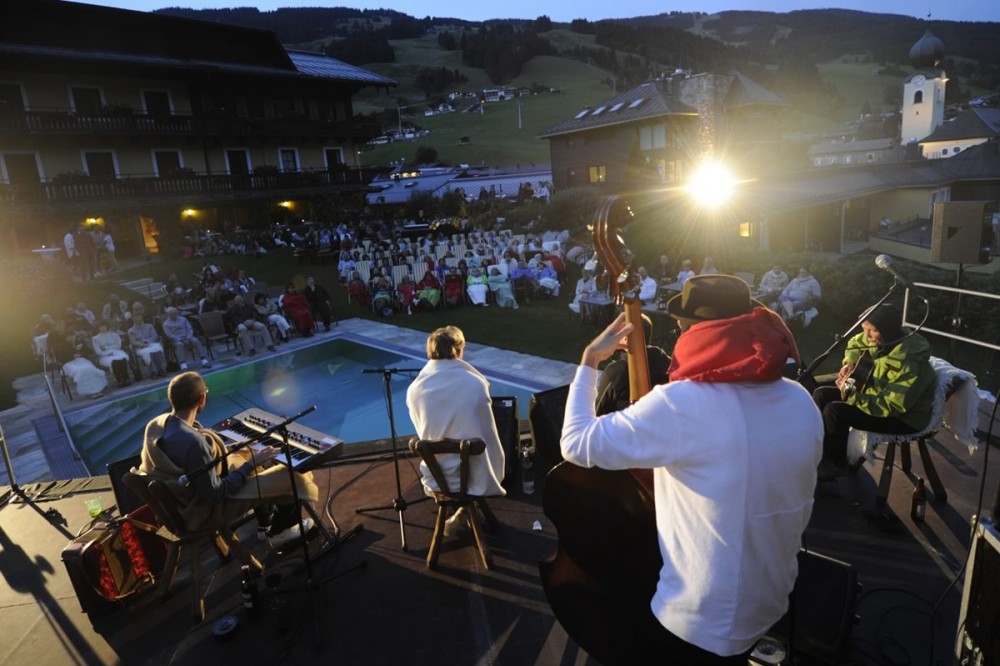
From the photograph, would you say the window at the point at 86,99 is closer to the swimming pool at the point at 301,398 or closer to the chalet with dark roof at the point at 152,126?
the chalet with dark roof at the point at 152,126

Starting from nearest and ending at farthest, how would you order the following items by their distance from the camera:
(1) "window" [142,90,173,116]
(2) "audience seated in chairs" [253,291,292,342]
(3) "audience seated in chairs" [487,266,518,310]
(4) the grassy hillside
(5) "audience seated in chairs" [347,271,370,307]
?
(2) "audience seated in chairs" [253,291,292,342] < (3) "audience seated in chairs" [487,266,518,310] < (5) "audience seated in chairs" [347,271,370,307] < (1) "window" [142,90,173,116] < (4) the grassy hillside

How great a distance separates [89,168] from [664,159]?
25398 mm

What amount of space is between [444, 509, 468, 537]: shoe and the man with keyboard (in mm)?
1001

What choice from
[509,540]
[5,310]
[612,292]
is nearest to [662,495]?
[612,292]

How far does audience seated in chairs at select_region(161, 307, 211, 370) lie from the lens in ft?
35.7

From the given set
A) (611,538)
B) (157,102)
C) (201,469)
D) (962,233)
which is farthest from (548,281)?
(157,102)

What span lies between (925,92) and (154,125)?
64498mm

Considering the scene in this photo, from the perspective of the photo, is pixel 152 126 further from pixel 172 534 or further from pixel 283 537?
pixel 172 534

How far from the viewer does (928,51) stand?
5650 centimetres

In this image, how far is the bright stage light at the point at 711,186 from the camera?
7.80 metres

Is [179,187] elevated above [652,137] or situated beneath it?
situated beneath

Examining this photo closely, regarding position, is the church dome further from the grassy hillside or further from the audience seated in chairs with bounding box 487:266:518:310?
the audience seated in chairs with bounding box 487:266:518:310

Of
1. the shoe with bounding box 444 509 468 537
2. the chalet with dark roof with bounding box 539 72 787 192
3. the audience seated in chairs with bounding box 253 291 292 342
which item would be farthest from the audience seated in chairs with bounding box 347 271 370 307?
the chalet with dark roof with bounding box 539 72 787 192

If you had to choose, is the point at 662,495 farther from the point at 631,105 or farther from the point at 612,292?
the point at 631,105
